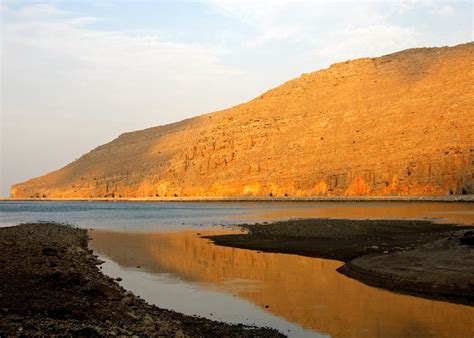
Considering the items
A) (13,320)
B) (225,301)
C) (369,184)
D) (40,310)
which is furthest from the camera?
(369,184)

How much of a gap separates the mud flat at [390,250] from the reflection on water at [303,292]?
0.83m

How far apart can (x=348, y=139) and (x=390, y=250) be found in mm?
80193

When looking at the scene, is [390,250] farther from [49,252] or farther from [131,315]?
[131,315]

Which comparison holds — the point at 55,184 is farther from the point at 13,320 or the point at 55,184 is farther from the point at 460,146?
the point at 13,320

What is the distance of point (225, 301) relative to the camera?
14164mm

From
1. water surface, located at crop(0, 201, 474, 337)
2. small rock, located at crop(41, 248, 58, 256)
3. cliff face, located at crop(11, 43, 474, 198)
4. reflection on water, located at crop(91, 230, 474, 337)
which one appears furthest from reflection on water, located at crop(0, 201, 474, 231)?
small rock, located at crop(41, 248, 58, 256)

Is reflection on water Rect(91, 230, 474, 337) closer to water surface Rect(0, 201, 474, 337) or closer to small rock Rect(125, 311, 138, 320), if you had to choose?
water surface Rect(0, 201, 474, 337)

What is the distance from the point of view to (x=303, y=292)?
15383 mm

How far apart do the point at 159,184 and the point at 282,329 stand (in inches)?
5102

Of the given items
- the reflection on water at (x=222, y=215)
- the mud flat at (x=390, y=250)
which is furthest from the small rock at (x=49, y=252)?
the reflection on water at (x=222, y=215)

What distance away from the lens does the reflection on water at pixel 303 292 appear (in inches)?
468

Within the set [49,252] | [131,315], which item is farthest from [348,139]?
[131,315]

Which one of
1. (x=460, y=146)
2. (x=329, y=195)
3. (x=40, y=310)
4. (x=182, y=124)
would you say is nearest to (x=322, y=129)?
(x=329, y=195)

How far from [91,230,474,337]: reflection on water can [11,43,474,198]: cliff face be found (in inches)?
2703
